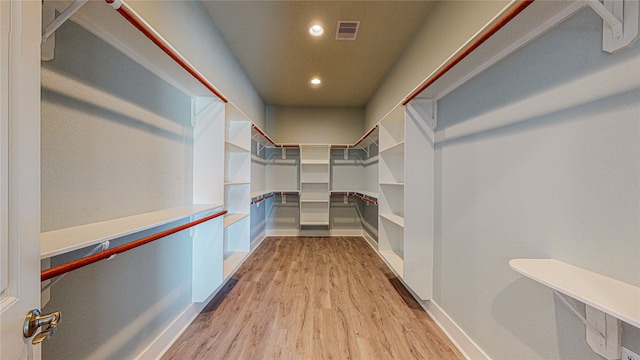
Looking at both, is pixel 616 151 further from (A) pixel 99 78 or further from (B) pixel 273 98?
(B) pixel 273 98

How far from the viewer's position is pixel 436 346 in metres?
1.66

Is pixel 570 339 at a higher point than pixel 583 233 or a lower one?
lower

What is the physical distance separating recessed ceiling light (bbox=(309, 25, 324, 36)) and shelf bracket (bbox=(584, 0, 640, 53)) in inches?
78.4

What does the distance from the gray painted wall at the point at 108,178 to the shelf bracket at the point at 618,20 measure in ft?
6.29

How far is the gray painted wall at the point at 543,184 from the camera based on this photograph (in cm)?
82

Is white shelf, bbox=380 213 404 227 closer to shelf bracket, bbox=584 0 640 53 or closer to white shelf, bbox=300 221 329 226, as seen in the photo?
shelf bracket, bbox=584 0 640 53

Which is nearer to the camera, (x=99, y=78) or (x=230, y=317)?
(x=99, y=78)

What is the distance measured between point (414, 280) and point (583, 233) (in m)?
1.30

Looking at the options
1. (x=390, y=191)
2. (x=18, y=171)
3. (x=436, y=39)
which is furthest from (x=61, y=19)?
(x=390, y=191)

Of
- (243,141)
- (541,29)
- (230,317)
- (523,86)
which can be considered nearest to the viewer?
(541,29)

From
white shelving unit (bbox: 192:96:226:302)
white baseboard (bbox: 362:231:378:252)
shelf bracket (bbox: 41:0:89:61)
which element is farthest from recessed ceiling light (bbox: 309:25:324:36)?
white baseboard (bbox: 362:231:378:252)

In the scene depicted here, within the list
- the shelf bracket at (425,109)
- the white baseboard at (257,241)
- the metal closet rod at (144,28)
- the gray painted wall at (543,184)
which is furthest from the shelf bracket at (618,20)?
the white baseboard at (257,241)

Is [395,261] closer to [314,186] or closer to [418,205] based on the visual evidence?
[418,205]

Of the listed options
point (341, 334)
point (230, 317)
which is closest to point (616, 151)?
point (341, 334)
